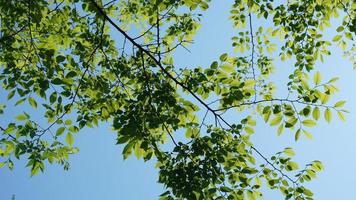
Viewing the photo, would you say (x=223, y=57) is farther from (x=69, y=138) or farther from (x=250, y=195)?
(x=69, y=138)

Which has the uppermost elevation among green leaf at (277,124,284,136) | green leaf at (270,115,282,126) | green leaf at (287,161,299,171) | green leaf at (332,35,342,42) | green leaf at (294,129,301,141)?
green leaf at (332,35,342,42)

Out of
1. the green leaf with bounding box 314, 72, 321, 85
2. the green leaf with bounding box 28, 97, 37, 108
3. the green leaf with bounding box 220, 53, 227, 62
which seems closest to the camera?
the green leaf with bounding box 314, 72, 321, 85

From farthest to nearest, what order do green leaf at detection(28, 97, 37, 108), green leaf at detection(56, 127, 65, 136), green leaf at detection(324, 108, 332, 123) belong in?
1. green leaf at detection(28, 97, 37, 108)
2. green leaf at detection(56, 127, 65, 136)
3. green leaf at detection(324, 108, 332, 123)

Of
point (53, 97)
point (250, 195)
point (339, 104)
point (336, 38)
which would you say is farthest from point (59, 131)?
point (336, 38)

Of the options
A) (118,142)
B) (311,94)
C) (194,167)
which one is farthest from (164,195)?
(311,94)

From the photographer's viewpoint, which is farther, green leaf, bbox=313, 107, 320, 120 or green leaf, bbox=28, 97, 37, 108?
green leaf, bbox=28, 97, 37, 108

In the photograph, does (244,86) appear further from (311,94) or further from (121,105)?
(121,105)

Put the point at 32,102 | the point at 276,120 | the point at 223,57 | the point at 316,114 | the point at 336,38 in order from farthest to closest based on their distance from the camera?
the point at 336,38, the point at 32,102, the point at 223,57, the point at 276,120, the point at 316,114

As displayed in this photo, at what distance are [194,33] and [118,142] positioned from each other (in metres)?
4.74

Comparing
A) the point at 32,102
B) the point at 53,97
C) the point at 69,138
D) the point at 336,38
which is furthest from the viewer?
the point at 336,38

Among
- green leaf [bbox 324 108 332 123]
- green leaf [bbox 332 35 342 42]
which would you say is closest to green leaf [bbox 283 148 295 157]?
green leaf [bbox 324 108 332 123]

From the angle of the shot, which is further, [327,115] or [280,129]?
[280,129]

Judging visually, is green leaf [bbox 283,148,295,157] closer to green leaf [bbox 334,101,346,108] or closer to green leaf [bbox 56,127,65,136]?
green leaf [bbox 334,101,346,108]

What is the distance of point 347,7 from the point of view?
311 inches
